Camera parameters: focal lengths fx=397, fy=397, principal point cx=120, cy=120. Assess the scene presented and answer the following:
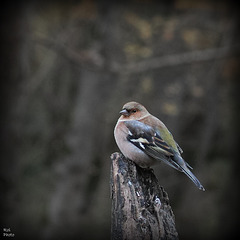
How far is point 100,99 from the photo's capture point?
36.7 feet

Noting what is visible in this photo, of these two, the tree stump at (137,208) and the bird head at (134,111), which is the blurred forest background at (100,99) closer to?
the bird head at (134,111)

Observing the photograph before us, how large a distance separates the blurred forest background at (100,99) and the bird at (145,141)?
4.57 metres

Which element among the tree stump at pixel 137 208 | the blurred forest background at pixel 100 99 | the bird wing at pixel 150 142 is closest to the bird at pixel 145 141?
the bird wing at pixel 150 142

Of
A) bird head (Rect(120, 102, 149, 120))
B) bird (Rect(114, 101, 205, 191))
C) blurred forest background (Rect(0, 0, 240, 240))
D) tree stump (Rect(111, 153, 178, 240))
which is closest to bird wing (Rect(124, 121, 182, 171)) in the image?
bird (Rect(114, 101, 205, 191))

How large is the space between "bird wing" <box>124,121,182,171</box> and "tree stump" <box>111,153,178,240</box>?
554 millimetres

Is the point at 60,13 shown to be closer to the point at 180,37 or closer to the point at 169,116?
the point at 180,37

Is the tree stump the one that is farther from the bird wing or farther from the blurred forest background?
the blurred forest background

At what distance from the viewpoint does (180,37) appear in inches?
481

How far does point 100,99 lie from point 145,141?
218 inches

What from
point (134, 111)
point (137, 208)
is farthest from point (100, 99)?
point (137, 208)

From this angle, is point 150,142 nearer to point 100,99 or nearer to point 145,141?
point 145,141

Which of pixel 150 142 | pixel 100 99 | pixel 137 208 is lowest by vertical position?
pixel 137 208

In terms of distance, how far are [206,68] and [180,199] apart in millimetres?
4205

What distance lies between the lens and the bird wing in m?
5.57
